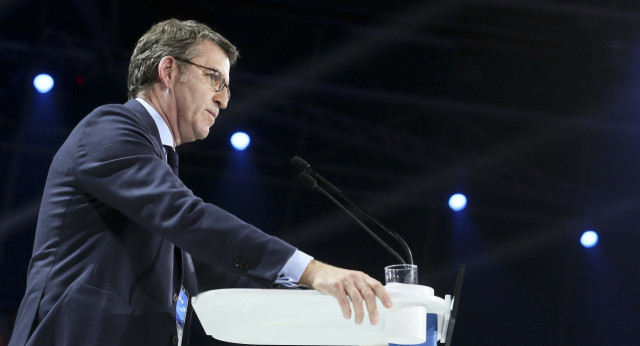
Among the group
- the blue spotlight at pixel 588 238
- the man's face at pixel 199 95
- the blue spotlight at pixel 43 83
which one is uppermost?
the blue spotlight at pixel 43 83

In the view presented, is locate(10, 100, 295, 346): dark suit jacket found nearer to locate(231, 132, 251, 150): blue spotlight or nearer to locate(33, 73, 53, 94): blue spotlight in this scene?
locate(33, 73, 53, 94): blue spotlight

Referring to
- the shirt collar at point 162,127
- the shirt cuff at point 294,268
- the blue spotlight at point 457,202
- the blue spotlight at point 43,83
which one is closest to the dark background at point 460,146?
the blue spotlight at point 457,202

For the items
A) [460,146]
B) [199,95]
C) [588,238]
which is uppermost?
[460,146]

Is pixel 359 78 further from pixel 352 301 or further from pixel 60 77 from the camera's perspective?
pixel 352 301

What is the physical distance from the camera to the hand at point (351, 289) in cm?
130

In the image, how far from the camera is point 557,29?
19.0ft

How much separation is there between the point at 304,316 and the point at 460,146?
4628 millimetres

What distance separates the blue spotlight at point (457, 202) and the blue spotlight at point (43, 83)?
124 inches

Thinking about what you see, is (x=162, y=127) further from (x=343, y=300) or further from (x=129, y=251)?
(x=343, y=300)

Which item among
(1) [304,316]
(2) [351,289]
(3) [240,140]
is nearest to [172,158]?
(1) [304,316]

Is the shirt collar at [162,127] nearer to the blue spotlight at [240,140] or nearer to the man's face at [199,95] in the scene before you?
the man's face at [199,95]

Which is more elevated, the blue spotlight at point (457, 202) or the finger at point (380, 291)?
the blue spotlight at point (457, 202)

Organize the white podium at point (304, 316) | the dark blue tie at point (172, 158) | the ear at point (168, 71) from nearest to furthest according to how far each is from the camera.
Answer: the white podium at point (304, 316) → the dark blue tie at point (172, 158) → the ear at point (168, 71)

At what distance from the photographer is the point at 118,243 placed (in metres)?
1.50
